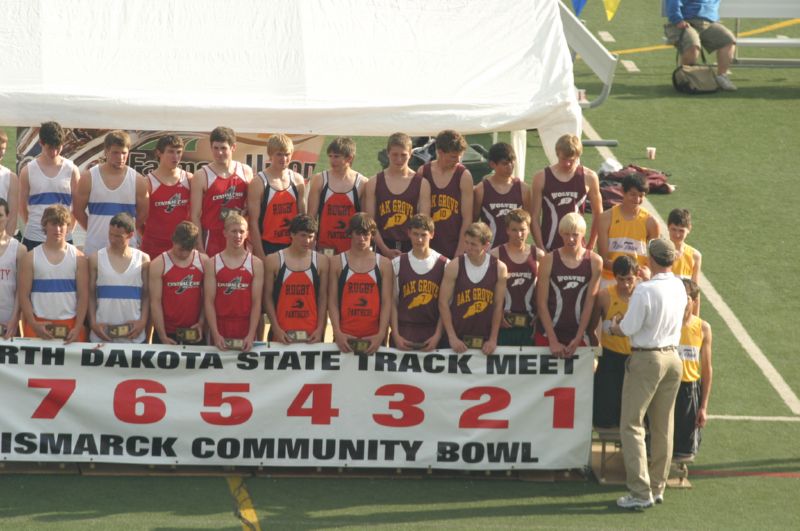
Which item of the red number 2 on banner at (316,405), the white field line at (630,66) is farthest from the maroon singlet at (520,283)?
the white field line at (630,66)

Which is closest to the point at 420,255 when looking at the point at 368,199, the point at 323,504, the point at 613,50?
the point at 368,199

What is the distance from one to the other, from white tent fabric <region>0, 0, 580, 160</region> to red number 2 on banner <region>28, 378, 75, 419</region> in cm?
234

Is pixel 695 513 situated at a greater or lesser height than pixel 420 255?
lesser

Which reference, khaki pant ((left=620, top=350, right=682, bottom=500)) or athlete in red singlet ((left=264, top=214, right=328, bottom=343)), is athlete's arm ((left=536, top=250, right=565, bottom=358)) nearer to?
khaki pant ((left=620, top=350, right=682, bottom=500))

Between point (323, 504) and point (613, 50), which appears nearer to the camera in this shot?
point (323, 504)

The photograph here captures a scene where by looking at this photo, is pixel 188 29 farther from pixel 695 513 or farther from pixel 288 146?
pixel 695 513

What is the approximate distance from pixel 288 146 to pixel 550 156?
216 centimetres

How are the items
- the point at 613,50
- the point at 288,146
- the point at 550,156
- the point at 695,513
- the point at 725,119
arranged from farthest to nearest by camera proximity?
the point at 613,50 < the point at 725,119 < the point at 550,156 < the point at 288,146 < the point at 695,513

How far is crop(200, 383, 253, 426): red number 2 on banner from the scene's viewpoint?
32.3 feet

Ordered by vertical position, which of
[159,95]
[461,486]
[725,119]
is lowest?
[461,486]

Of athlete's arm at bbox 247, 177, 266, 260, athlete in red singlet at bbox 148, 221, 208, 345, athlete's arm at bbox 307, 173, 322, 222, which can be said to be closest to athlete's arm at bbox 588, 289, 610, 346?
athlete's arm at bbox 307, 173, 322, 222

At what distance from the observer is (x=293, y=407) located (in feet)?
32.4

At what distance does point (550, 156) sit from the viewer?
1153 cm

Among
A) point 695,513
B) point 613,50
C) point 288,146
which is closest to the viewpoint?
point 695,513
